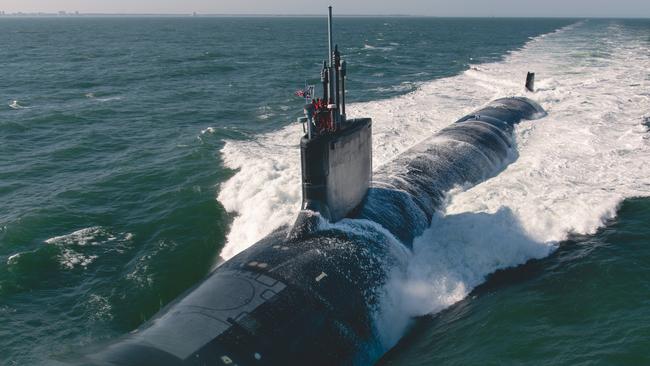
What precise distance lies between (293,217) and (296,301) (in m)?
3.80

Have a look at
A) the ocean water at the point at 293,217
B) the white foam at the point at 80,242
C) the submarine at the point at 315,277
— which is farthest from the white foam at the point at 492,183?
the white foam at the point at 80,242

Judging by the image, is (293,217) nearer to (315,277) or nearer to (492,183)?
(315,277)

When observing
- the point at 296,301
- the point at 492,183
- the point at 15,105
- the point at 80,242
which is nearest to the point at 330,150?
the point at 296,301

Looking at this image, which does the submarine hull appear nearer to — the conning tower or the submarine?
the submarine

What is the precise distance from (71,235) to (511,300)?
14.8 metres

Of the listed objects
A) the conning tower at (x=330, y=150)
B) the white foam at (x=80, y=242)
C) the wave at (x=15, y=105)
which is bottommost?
the white foam at (x=80, y=242)

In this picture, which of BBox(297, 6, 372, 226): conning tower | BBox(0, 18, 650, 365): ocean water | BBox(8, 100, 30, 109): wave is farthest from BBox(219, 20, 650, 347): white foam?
BBox(8, 100, 30, 109): wave

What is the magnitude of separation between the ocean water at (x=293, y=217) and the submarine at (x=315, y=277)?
3.27ft

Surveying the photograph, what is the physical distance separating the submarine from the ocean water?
39.2 inches

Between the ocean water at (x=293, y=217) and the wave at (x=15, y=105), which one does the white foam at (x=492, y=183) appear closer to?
the ocean water at (x=293, y=217)

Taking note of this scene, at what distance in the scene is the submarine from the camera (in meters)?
9.81

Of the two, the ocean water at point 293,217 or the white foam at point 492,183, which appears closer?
the ocean water at point 293,217

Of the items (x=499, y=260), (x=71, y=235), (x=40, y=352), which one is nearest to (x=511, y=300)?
(x=499, y=260)

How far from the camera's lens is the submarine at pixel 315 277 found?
9813 millimetres
